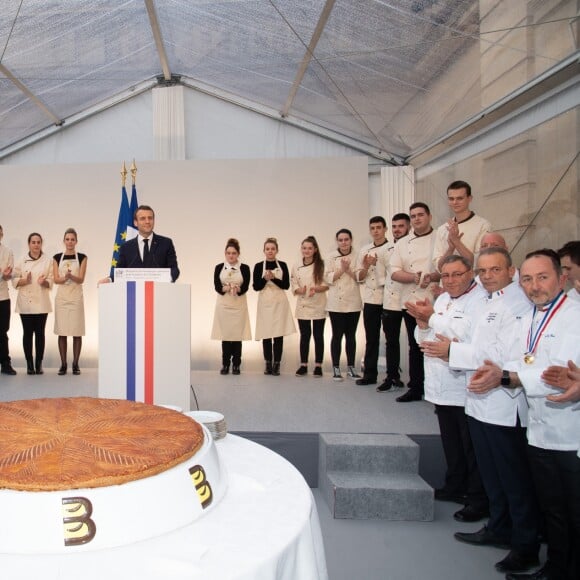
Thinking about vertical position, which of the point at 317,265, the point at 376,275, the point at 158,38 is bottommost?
the point at 376,275

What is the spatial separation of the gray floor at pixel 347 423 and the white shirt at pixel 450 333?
0.62m

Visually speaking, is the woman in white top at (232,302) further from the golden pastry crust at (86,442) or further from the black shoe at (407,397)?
the golden pastry crust at (86,442)

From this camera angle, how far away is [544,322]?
162 centimetres

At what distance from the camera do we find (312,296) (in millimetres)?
4543

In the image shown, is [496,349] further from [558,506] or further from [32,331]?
[32,331]

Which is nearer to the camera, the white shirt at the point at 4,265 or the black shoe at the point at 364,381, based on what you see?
the black shoe at the point at 364,381

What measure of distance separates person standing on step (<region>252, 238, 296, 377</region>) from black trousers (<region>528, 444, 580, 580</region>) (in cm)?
315

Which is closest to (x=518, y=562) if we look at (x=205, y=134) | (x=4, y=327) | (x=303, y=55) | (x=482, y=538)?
(x=482, y=538)

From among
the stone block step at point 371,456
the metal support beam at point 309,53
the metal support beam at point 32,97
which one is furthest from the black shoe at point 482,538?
the metal support beam at point 32,97

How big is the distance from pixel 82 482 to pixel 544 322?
4.85 feet

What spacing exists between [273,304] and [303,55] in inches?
92.0

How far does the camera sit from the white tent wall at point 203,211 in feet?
18.4

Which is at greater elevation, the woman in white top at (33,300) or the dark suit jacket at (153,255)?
the dark suit jacket at (153,255)

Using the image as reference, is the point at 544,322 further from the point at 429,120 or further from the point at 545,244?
the point at 429,120
